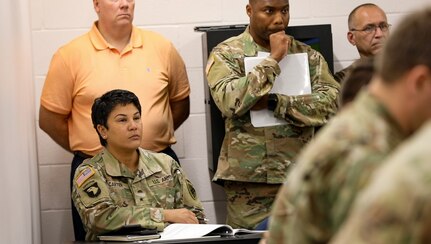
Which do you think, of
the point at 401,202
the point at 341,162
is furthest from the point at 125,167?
the point at 401,202

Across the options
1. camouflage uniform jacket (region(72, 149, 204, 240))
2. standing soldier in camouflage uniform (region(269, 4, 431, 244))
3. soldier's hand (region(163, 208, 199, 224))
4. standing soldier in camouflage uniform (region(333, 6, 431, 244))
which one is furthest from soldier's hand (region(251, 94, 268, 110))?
standing soldier in camouflage uniform (region(333, 6, 431, 244))

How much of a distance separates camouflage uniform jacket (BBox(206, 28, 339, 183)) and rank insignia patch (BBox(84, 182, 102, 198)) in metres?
0.75

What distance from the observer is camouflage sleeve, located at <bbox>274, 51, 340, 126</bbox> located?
4.08m

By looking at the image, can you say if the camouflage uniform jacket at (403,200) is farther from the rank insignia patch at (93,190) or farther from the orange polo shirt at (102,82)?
the orange polo shirt at (102,82)

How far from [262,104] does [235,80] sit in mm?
162

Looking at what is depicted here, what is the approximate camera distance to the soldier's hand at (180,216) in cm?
358

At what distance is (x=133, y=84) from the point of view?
445cm

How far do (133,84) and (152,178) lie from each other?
803mm

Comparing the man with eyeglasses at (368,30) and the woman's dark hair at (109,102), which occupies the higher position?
the man with eyeglasses at (368,30)

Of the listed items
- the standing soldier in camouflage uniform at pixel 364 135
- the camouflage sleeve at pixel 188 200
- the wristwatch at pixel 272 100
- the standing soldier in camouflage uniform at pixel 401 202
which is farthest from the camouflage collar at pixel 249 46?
the standing soldier in camouflage uniform at pixel 401 202

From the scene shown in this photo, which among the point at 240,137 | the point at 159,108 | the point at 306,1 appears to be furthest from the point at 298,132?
the point at 306,1

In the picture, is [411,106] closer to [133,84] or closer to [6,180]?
[6,180]

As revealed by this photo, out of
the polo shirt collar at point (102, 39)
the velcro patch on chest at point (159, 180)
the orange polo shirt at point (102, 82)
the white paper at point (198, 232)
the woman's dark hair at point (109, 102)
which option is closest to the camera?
the white paper at point (198, 232)

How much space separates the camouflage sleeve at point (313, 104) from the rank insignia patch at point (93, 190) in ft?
2.94
